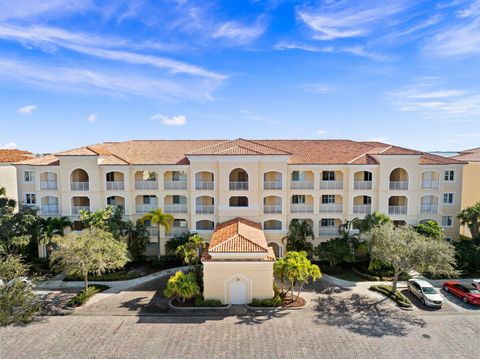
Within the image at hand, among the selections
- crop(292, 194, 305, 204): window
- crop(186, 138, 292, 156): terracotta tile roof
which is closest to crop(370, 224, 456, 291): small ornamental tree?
crop(292, 194, 305, 204): window

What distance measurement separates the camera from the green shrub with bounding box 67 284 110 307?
76.9ft

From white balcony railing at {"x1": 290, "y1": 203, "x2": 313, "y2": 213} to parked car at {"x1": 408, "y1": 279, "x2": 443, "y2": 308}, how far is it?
11566 mm

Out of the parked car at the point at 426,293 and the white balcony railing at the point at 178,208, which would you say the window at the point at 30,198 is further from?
the parked car at the point at 426,293

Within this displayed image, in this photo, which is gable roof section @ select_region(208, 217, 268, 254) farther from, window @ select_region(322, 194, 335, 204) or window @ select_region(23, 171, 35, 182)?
window @ select_region(23, 171, 35, 182)

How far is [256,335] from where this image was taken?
1970 centimetres


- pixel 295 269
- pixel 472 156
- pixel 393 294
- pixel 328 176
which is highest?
pixel 472 156

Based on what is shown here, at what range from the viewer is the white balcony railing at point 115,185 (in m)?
33.7

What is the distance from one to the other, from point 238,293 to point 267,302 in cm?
223

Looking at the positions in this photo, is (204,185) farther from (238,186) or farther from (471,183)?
(471,183)

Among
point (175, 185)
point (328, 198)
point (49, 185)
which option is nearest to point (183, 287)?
point (175, 185)

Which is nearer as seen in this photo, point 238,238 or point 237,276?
point 237,276

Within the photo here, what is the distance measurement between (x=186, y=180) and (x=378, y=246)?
1968 cm

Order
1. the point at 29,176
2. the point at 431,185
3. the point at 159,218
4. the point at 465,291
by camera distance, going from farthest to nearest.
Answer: the point at 29,176 < the point at 431,185 < the point at 159,218 < the point at 465,291

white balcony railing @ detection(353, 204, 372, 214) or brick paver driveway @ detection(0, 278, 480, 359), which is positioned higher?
white balcony railing @ detection(353, 204, 372, 214)
